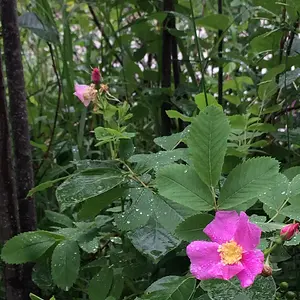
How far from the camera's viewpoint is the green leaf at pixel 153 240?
2.12 feet

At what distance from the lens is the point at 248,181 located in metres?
0.56

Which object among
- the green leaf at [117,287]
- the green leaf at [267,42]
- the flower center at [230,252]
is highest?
the green leaf at [267,42]

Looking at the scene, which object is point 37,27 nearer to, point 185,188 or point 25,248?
point 25,248

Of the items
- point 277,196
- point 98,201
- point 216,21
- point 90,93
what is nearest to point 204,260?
point 277,196

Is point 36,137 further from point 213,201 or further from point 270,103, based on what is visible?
point 213,201

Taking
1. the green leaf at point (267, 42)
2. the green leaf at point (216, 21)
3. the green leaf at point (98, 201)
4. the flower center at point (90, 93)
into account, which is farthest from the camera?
the green leaf at point (216, 21)

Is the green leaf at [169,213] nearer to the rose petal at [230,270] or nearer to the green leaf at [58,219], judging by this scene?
the rose petal at [230,270]

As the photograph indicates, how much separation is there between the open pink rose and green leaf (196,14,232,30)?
72 cm

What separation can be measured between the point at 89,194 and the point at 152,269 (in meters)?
0.21

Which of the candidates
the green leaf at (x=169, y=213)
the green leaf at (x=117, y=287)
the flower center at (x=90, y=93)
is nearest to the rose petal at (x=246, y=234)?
the green leaf at (x=169, y=213)

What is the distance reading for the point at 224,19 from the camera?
1.16 metres

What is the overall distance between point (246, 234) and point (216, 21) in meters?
0.75

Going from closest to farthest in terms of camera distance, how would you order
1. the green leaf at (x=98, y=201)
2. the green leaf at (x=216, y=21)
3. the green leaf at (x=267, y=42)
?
the green leaf at (x=98, y=201), the green leaf at (x=267, y=42), the green leaf at (x=216, y=21)

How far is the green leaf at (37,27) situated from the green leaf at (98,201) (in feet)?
1.60
